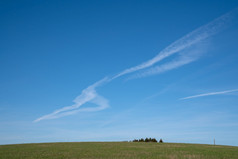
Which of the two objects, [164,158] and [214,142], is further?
[214,142]

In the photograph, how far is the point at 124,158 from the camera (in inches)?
942

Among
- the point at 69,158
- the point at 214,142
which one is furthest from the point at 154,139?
the point at 69,158

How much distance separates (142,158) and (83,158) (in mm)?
7005

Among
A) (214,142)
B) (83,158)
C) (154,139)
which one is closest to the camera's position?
(83,158)

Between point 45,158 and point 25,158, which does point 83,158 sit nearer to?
point 45,158

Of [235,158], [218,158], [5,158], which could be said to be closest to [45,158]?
[5,158]

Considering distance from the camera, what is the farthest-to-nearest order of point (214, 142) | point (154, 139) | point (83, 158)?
1. point (154, 139)
2. point (214, 142)
3. point (83, 158)

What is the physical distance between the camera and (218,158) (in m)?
24.7

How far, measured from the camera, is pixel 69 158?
24.1 meters

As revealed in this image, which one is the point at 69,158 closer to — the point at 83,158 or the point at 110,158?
the point at 83,158

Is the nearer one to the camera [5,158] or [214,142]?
[5,158]

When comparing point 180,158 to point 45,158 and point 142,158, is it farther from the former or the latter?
point 45,158

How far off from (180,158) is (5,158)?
21337 millimetres

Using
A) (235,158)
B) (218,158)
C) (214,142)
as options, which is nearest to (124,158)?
(218,158)
